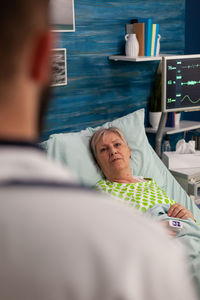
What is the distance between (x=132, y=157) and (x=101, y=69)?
73 cm

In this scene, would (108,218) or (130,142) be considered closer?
(108,218)

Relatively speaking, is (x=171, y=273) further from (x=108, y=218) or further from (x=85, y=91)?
(x=85, y=91)

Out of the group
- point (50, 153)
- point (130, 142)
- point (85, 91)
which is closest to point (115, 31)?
point (85, 91)

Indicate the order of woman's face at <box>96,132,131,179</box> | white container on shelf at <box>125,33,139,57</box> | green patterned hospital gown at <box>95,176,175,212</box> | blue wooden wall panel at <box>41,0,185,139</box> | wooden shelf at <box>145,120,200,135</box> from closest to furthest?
green patterned hospital gown at <box>95,176,175,212</box> < woman's face at <box>96,132,131,179</box> < blue wooden wall panel at <box>41,0,185,139</box> < white container on shelf at <box>125,33,139,57</box> < wooden shelf at <box>145,120,200,135</box>

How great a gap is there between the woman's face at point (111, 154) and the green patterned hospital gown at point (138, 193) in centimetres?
8

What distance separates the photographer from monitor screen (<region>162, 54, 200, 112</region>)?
2945 mm

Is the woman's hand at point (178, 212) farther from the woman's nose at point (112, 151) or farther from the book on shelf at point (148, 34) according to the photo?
the book on shelf at point (148, 34)

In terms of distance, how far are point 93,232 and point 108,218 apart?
20 mm

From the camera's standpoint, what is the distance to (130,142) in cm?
278

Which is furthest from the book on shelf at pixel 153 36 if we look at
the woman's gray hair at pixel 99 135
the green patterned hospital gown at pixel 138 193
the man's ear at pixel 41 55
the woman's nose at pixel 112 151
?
the man's ear at pixel 41 55

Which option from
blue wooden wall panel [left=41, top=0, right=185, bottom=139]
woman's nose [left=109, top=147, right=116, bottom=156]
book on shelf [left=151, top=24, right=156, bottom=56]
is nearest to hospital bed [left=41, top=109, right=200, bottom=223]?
woman's nose [left=109, top=147, right=116, bottom=156]

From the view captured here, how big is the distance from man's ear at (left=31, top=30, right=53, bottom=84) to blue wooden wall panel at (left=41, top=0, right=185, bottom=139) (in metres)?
2.28

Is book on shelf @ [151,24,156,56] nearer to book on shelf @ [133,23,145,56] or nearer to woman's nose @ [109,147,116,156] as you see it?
book on shelf @ [133,23,145,56]

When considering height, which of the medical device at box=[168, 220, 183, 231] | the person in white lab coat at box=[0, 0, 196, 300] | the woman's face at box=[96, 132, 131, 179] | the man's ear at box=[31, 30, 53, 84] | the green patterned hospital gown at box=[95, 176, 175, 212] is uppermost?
the man's ear at box=[31, 30, 53, 84]
